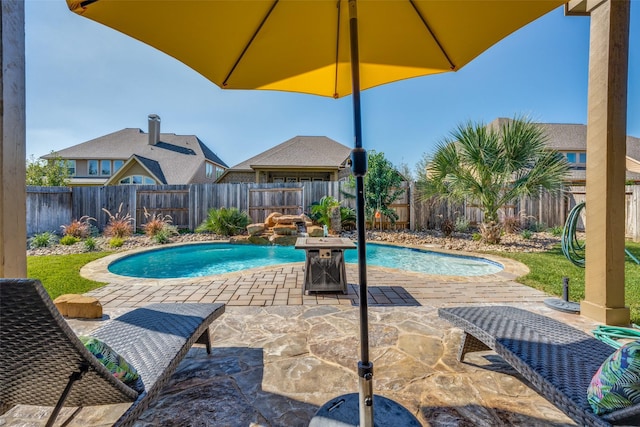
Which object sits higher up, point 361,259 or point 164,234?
point 361,259

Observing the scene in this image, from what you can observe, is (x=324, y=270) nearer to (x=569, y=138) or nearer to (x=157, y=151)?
(x=157, y=151)

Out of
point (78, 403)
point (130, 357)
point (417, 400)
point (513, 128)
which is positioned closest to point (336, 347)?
point (417, 400)

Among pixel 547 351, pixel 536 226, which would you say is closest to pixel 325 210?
pixel 536 226

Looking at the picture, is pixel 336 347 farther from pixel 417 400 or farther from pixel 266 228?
pixel 266 228

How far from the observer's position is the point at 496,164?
7.29 meters

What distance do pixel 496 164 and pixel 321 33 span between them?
6.98 metres

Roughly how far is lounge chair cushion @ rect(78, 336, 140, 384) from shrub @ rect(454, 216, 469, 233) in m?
10.6

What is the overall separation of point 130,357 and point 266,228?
865 cm

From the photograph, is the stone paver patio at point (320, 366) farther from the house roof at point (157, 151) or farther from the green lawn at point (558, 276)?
the house roof at point (157, 151)

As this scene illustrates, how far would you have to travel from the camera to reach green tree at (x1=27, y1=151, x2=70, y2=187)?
16594mm

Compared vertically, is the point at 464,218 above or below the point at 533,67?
below

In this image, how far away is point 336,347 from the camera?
233 centimetres

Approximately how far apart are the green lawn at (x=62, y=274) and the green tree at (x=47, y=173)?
14.3m

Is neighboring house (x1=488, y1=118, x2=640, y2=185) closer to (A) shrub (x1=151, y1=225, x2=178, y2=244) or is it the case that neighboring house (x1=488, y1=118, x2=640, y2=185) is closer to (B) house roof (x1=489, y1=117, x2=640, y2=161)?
(B) house roof (x1=489, y1=117, x2=640, y2=161)
